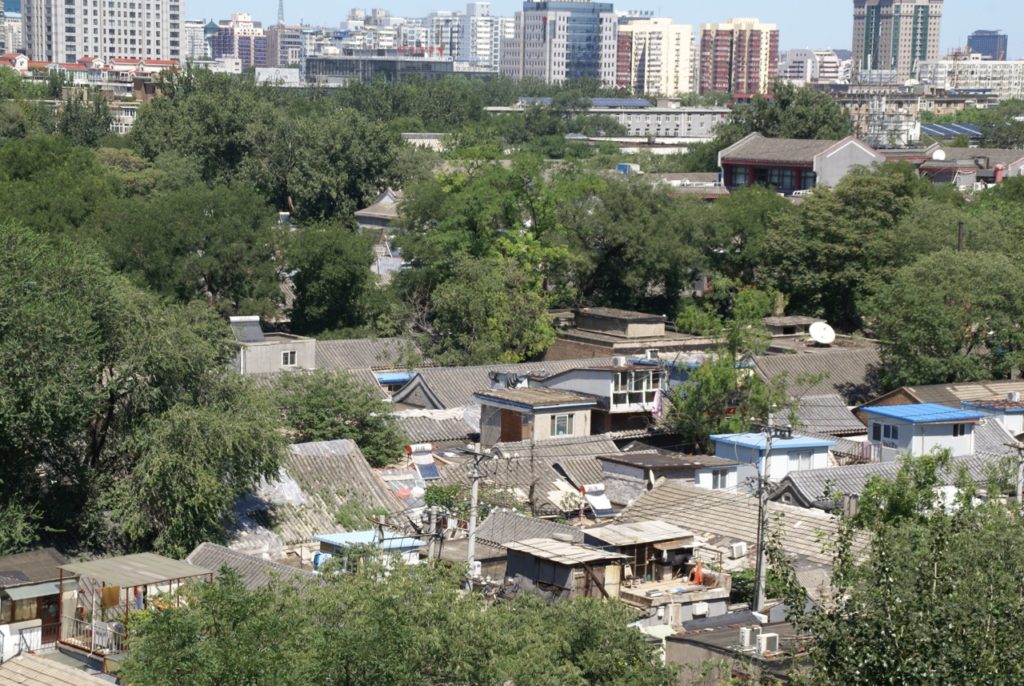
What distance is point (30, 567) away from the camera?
1559 cm

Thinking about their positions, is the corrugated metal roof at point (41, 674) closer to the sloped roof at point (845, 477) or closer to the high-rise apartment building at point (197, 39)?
the sloped roof at point (845, 477)

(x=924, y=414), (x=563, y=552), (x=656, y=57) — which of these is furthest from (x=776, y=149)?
(x=656, y=57)

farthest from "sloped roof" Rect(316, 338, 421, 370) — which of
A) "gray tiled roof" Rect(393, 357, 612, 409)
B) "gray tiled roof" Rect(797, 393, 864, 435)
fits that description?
"gray tiled roof" Rect(797, 393, 864, 435)

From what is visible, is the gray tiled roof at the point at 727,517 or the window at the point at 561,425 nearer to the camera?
the gray tiled roof at the point at 727,517

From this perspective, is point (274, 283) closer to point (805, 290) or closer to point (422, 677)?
point (805, 290)

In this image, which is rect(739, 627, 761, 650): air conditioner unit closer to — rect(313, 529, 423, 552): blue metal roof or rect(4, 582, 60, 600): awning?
rect(313, 529, 423, 552): blue metal roof

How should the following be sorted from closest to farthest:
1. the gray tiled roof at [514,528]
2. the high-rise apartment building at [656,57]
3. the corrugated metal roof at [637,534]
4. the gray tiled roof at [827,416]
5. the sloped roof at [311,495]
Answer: the corrugated metal roof at [637,534] < the gray tiled roof at [514,528] < the sloped roof at [311,495] < the gray tiled roof at [827,416] < the high-rise apartment building at [656,57]

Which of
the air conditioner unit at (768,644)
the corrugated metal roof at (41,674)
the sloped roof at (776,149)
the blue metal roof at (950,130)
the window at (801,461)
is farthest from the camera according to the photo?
the blue metal roof at (950,130)

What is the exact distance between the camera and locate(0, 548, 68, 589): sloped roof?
1509 centimetres

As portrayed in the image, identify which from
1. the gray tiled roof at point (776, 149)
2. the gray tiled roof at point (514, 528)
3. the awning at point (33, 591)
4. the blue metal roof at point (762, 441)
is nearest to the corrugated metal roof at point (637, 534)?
the gray tiled roof at point (514, 528)

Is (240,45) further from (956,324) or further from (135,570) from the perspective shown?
(135,570)

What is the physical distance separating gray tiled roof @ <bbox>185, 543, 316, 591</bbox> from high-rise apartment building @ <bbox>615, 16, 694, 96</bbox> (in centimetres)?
13069

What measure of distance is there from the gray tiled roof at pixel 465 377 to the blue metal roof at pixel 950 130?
55.4m

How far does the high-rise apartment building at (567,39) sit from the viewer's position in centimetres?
14925
